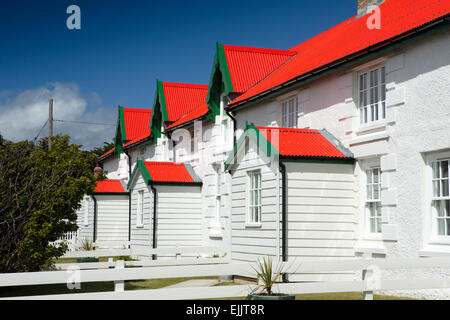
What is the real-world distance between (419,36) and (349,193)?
176 inches

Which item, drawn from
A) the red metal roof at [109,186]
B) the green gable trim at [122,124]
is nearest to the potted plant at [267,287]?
the red metal roof at [109,186]

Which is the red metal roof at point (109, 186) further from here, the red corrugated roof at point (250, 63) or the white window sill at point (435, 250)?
the white window sill at point (435, 250)

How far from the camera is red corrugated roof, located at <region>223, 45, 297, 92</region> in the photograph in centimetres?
2209

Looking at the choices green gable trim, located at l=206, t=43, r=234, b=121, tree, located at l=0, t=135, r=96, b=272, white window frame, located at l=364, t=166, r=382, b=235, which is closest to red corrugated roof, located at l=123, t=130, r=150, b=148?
green gable trim, located at l=206, t=43, r=234, b=121

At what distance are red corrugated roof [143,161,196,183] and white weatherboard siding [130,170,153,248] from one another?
68 centimetres

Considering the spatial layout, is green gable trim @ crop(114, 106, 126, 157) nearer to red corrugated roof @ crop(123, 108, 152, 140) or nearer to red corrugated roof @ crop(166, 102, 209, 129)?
red corrugated roof @ crop(123, 108, 152, 140)

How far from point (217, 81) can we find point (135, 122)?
1549 cm

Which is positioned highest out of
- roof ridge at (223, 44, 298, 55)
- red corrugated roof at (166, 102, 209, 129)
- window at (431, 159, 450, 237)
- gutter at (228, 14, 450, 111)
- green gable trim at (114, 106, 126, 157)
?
roof ridge at (223, 44, 298, 55)

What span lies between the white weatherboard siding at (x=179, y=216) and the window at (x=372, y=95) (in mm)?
11247

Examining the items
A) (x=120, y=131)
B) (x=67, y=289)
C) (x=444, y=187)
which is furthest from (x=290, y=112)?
(x=120, y=131)

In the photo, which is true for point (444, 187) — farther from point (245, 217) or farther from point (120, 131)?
point (120, 131)

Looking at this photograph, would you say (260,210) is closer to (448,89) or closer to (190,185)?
(448,89)

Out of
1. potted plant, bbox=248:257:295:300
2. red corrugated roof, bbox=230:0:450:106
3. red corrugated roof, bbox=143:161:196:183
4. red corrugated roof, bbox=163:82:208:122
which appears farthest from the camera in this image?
red corrugated roof, bbox=163:82:208:122

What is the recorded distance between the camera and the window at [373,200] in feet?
47.7
